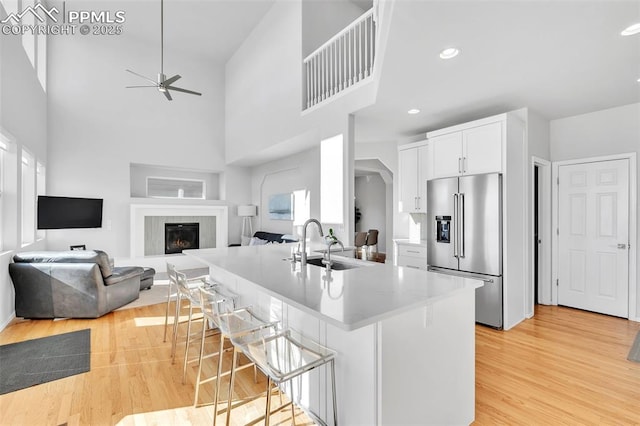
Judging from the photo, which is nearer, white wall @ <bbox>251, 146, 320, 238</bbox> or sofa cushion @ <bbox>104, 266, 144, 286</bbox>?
sofa cushion @ <bbox>104, 266, 144, 286</bbox>

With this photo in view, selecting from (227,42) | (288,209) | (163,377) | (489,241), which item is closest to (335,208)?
(489,241)

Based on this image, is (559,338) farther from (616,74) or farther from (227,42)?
(227,42)

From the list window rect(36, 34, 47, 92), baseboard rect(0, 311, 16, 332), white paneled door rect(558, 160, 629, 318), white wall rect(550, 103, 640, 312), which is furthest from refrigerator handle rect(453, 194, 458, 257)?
window rect(36, 34, 47, 92)

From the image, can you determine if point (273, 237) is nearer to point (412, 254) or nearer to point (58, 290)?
point (412, 254)

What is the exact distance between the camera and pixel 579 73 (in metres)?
2.81

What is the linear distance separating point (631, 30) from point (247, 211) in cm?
701

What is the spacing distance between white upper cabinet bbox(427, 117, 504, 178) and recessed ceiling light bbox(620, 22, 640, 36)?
1.36m

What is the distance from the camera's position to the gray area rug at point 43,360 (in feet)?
8.09

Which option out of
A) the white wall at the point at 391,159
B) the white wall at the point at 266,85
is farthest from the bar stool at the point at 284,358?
the white wall at the point at 391,159

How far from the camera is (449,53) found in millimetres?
2424

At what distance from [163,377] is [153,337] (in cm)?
96

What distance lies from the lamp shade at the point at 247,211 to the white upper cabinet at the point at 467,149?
4.91 m

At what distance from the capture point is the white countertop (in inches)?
50.0

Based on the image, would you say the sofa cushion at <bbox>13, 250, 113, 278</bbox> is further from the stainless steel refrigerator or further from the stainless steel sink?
the stainless steel refrigerator
